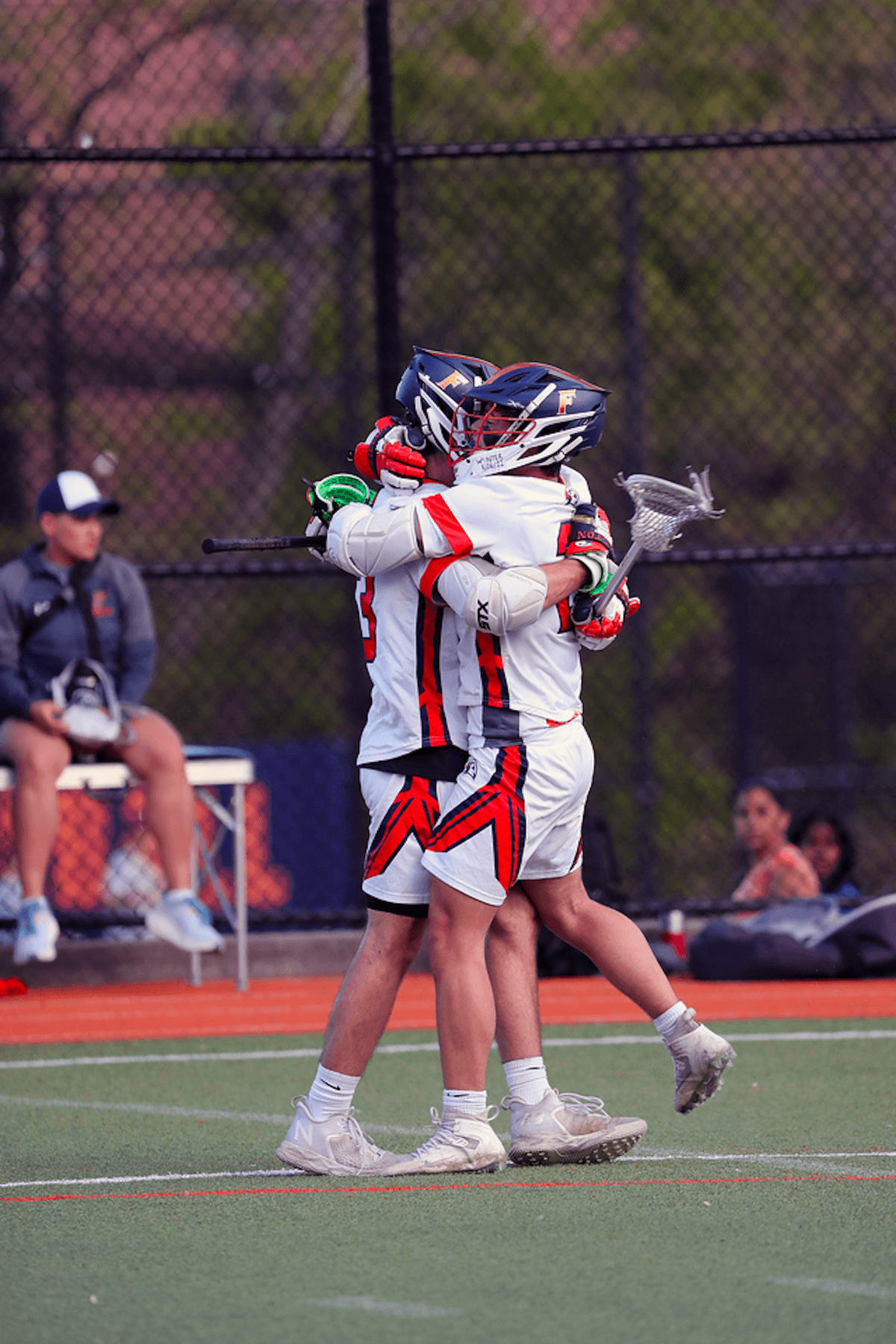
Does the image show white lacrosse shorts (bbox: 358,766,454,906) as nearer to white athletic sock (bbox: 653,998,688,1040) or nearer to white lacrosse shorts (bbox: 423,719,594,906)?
white lacrosse shorts (bbox: 423,719,594,906)

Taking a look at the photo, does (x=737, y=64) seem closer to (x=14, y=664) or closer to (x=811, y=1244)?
(x=14, y=664)

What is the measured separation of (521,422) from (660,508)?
0.46 metres

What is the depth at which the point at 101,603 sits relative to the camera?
29.6 feet

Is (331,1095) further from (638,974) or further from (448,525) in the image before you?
(448,525)

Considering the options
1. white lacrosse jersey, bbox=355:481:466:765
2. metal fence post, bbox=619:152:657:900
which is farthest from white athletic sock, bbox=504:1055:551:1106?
metal fence post, bbox=619:152:657:900

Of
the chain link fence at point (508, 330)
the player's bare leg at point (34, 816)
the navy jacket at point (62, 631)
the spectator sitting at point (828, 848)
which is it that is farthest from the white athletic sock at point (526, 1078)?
the chain link fence at point (508, 330)

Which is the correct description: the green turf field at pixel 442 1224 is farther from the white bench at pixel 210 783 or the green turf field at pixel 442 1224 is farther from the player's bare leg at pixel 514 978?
the white bench at pixel 210 783

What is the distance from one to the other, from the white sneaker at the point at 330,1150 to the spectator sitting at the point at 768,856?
5.00 meters

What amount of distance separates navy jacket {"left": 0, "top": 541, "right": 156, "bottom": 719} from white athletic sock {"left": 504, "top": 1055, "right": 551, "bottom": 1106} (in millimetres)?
4147

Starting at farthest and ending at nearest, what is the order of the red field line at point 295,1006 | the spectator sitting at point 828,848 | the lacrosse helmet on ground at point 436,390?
the spectator sitting at point 828,848, the red field line at point 295,1006, the lacrosse helmet on ground at point 436,390

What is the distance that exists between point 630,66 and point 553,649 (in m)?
14.2

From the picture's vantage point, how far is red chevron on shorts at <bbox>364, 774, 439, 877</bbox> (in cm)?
506

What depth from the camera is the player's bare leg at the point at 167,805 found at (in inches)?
343

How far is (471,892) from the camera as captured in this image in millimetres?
4910
